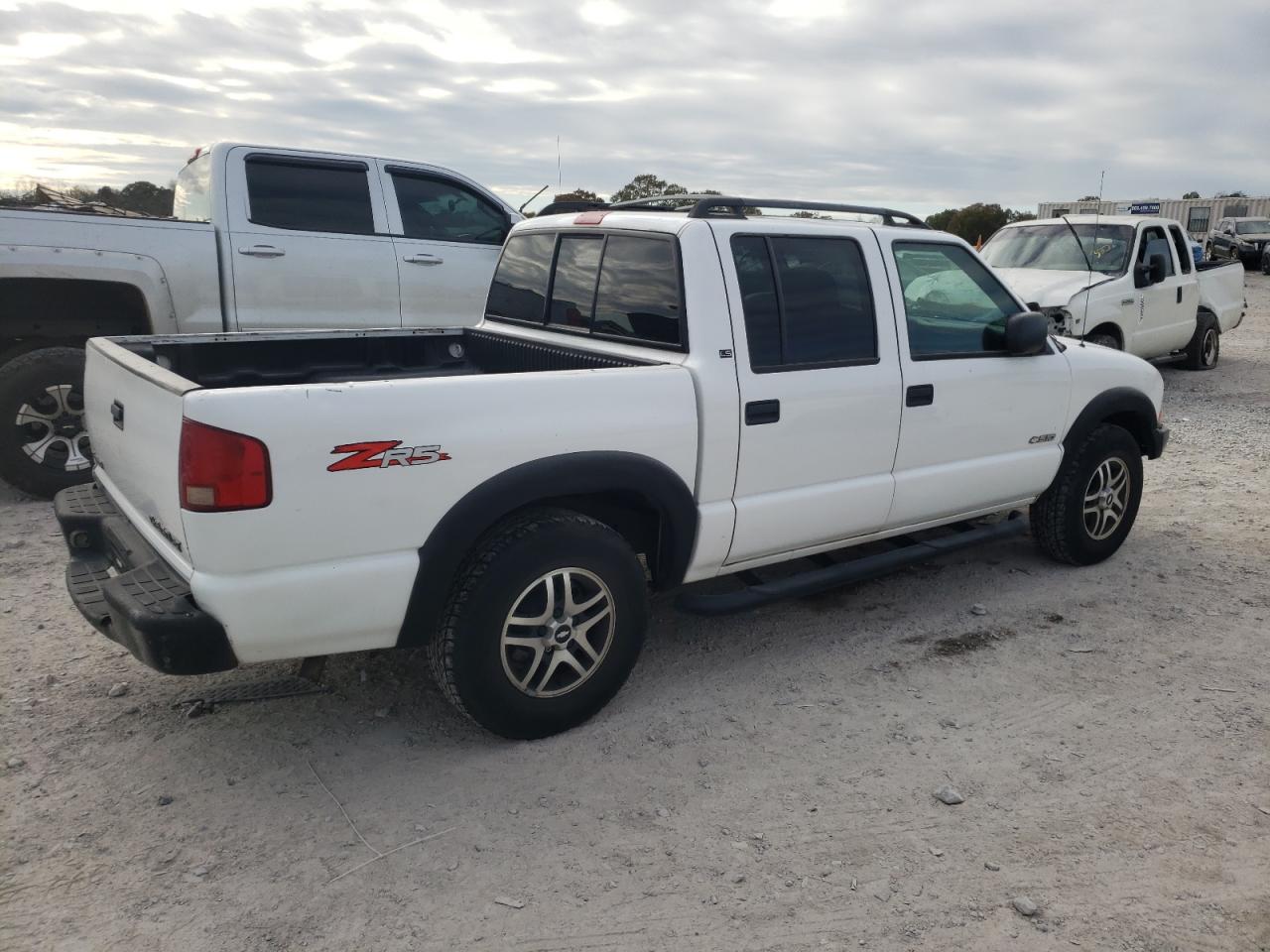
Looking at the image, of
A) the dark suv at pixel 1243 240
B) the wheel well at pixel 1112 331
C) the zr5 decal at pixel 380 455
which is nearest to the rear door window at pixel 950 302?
the zr5 decal at pixel 380 455

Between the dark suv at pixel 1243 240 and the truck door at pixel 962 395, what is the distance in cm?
2453

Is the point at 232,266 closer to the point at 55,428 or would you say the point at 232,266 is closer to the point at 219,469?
the point at 55,428

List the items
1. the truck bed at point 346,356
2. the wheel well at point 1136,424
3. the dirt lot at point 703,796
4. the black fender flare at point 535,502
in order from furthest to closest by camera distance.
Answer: the wheel well at point 1136,424 < the truck bed at point 346,356 < the black fender flare at point 535,502 < the dirt lot at point 703,796

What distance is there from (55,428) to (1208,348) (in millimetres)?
12380

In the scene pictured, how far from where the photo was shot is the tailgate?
9.55 feet

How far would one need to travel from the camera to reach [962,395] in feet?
14.6

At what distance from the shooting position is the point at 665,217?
12.8 ft

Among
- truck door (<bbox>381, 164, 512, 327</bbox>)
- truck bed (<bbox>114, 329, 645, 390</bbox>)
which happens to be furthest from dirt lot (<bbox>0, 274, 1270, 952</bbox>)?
truck door (<bbox>381, 164, 512, 327</bbox>)

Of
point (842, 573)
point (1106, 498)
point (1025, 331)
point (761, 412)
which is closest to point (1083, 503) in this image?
point (1106, 498)

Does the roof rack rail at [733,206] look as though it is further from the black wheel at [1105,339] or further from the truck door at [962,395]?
the black wheel at [1105,339]

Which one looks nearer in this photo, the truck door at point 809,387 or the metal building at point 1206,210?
the truck door at point 809,387

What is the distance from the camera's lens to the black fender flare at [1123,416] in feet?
16.5

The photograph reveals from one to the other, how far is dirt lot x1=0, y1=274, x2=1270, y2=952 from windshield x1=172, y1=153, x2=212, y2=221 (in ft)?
9.99

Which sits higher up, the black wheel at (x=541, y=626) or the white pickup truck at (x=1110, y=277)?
the white pickup truck at (x=1110, y=277)
